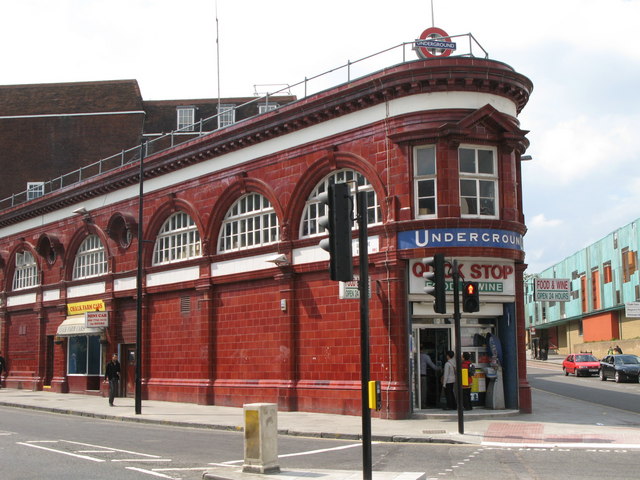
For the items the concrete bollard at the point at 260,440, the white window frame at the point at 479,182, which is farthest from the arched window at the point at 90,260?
the concrete bollard at the point at 260,440

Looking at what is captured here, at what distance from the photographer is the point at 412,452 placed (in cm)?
1501

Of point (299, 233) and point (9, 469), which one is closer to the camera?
point (9, 469)

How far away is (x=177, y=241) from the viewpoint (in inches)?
1193

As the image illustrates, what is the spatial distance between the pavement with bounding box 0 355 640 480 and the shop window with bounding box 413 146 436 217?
5.39 m

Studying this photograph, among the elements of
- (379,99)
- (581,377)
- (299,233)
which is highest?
(379,99)

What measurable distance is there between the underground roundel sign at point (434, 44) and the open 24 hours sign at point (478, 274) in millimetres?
5836

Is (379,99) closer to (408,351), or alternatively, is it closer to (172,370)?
(408,351)

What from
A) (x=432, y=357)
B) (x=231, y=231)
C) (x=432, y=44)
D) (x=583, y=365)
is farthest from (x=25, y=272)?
(x=583, y=365)

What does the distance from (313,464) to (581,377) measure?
123 feet

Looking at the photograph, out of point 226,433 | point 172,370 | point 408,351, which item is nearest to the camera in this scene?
point 226,433

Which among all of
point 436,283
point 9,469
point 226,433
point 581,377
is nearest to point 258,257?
point 226,433

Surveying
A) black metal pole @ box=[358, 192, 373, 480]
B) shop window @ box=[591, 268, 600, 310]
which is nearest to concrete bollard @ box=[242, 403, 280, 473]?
black metal pole @ box=[358, 192, 373, 480]

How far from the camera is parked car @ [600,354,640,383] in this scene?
40094 mm

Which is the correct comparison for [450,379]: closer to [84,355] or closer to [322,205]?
[322,205]
